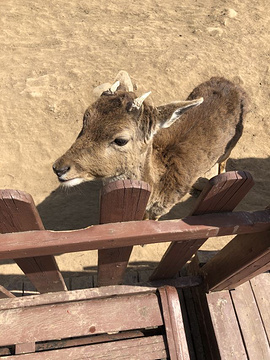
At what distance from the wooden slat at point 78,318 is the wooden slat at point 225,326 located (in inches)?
22.9

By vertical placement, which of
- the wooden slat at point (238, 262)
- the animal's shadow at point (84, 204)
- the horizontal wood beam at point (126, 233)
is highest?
the animal's shadow at point (84, 204)

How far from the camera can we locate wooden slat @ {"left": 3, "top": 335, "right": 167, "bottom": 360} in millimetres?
2393

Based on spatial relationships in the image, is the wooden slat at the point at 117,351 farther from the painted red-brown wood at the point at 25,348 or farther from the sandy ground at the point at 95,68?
the sandy ground at the point at 95,68

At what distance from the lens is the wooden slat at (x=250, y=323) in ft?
8.72

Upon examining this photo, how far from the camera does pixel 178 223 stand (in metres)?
1.95

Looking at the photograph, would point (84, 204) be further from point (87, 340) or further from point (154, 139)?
point (87, 340)

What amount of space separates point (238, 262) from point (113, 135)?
1573mm

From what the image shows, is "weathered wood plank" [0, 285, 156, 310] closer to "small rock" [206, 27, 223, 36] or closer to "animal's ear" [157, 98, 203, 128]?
"animal's ear" [157, 98, 203, 128]

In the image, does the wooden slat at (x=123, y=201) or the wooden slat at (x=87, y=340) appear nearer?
the wooden slat at (x=123, y=201)

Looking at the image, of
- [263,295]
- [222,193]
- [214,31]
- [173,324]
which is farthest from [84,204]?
[214,31]

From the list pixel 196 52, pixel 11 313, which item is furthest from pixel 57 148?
pixel 196 52

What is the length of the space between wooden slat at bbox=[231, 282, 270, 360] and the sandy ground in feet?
4.10

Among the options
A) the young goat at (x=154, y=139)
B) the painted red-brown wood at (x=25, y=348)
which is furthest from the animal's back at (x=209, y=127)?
the painted red-brown wood at (x=25, y=348)

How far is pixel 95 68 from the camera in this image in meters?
6.17
